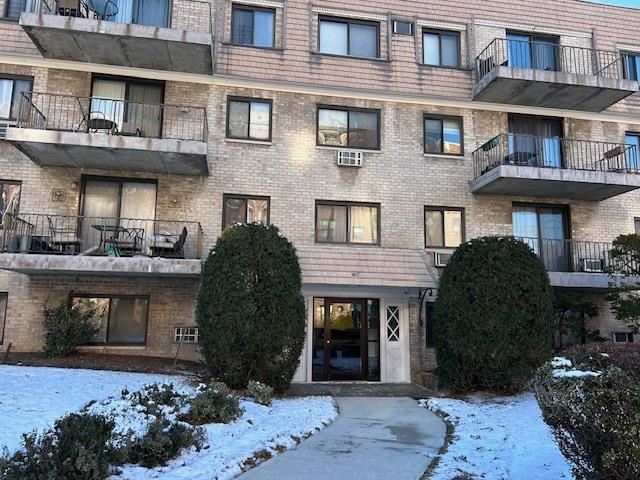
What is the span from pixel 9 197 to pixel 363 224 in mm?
9655

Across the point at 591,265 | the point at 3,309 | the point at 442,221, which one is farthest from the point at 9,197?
the point at 591,265

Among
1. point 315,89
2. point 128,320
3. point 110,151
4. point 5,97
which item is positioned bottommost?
point 128,320

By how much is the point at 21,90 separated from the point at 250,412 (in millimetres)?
11167

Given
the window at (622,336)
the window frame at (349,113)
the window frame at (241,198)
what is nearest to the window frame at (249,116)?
the window frame at (349,113)

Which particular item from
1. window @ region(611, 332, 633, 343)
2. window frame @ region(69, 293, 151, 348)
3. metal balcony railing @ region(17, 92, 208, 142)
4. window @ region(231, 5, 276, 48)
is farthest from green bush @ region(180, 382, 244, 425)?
window @ region(611, 332, 633, 343)

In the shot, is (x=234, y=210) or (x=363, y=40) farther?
(x=363, y=40)

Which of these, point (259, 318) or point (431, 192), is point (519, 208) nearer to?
point (431, 192)

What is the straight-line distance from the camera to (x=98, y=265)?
40.4ft

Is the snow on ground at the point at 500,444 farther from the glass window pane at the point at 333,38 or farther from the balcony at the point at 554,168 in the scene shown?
the glass window pane at the point at 333,38

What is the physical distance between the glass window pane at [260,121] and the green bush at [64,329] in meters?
→ 6.67

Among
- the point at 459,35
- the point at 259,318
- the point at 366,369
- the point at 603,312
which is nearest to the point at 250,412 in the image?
the point at 259,318

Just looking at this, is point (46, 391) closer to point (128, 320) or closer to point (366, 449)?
point (128, 320)

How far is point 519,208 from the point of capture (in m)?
16.4

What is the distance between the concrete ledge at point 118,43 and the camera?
42.0 ft
